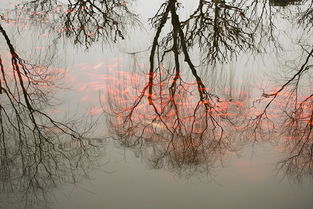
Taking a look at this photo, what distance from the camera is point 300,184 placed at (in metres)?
2.66

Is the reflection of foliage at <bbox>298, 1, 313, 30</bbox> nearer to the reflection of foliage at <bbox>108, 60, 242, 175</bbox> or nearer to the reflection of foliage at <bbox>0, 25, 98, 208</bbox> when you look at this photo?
the reflection of foliage at <bbox>108, 60, 242, 175</bbox>

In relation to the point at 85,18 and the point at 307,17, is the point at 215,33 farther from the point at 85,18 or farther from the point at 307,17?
the point at 85,18

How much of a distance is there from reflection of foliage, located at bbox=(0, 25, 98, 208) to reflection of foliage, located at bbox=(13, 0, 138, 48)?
1547 millimetres

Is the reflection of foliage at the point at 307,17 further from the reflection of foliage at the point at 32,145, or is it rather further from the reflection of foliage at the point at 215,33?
the reflection of foliage at the point at 32,145

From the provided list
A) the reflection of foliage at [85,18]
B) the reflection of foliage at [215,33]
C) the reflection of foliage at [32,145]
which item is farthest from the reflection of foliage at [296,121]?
the reflection of foliage at [85,18]

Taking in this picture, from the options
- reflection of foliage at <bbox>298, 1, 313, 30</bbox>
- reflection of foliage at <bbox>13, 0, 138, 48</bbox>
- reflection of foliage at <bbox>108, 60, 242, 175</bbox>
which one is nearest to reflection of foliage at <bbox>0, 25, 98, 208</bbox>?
reflection of foliage at <bbox>108, 60, 242, 175</bbox>

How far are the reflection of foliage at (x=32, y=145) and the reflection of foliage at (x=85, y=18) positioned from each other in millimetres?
1547

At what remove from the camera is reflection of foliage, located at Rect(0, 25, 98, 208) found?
2.70 m

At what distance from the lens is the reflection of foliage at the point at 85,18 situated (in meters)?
5.32

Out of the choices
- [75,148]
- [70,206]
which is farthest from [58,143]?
[70,206]

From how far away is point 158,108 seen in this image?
3627 millimetres

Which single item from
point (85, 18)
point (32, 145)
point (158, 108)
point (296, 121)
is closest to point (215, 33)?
point (158, 108)

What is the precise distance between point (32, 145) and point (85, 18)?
2966 mm

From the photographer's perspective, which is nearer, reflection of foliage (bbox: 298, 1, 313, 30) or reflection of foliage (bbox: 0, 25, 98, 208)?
reflection of foliage (bbox: 0, 25, 98, 208)
